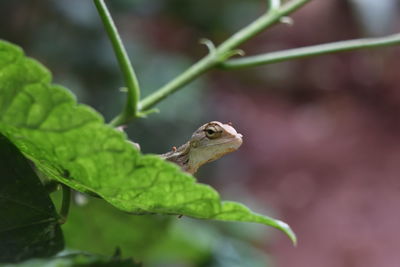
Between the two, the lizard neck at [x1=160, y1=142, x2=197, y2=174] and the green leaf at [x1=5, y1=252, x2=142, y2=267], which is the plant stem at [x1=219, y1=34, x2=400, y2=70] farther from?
the green leaf at [x1=5, y1=252, x2=142, y2=267]

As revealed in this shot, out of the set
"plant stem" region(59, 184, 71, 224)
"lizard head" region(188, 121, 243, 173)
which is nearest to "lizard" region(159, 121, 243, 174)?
"lizard head" region(188, 121, 243, 173)

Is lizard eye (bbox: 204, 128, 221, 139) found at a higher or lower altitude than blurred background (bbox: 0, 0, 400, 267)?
lower

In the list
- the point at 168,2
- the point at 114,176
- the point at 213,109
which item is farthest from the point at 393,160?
the point at 114,176

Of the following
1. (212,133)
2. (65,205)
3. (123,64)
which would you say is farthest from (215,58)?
(65,205)

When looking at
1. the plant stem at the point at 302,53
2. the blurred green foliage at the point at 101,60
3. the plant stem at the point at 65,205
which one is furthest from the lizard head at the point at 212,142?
the blurred green foliage at the point at 101,60

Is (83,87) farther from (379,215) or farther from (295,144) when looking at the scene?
(295,144)

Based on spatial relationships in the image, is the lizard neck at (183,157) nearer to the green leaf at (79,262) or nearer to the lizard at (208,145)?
the lizard at (208,145)
